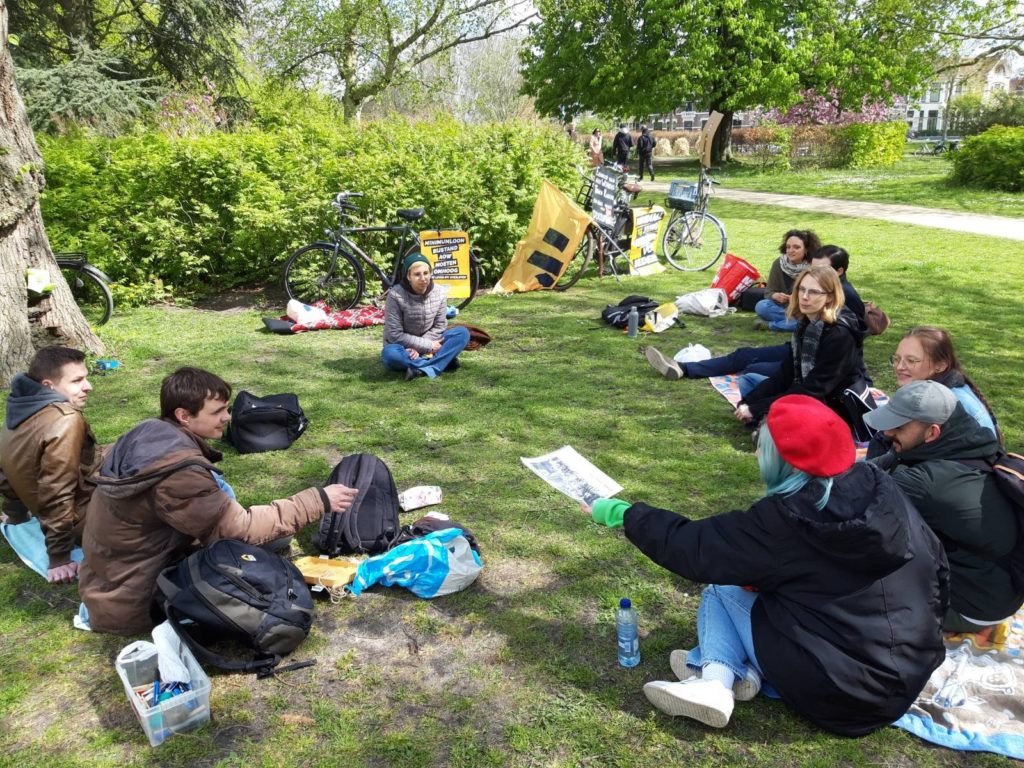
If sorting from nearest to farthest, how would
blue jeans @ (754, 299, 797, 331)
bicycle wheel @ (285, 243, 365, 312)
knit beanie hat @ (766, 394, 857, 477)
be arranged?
knit beanie hat @ (766, 394, 857, 477) < blue jeans @ (754, 299, 797, 331) < bicycle wheel @ (285, 243, 365, 312)

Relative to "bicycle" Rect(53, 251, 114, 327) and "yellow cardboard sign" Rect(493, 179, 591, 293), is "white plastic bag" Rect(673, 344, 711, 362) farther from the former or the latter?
"bicycle" Rect(53, 251, 114, 327)

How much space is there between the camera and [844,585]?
2.39 metres

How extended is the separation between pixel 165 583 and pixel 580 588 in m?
1.84

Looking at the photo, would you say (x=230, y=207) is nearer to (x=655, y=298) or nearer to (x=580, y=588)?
(x=655, y=298)

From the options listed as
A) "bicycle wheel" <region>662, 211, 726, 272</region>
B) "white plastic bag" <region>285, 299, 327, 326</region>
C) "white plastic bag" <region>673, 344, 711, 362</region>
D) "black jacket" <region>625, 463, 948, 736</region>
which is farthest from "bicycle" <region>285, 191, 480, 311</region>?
"black jacket" <region>625, 463, 948, 736</region>

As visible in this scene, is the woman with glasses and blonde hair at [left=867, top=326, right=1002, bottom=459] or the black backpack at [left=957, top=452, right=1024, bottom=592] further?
the woman with glasses and blonde hair at [left=867, top=326, right=1002, bottom=459]

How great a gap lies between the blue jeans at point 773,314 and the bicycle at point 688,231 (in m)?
2.98

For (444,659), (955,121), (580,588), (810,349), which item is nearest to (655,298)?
(810,349)

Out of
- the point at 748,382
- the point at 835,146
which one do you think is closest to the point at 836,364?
the point at 748,382

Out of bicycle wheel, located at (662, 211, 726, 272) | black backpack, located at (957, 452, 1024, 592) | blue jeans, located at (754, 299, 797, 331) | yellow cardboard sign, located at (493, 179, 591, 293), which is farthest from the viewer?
bicycle wheel, located at (662, 211, 726, 272)

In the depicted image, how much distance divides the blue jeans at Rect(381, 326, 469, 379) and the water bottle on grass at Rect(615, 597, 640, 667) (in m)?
3.83

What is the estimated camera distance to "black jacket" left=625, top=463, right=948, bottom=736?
7.57 ft

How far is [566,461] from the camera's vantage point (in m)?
Answer: 4.80

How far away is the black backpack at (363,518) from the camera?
3.70 metres
